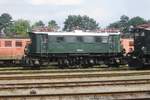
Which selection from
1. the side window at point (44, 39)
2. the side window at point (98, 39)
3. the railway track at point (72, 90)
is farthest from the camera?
the side window at point (98, 39)

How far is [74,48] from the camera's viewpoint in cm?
3394

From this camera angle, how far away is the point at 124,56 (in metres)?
34.4

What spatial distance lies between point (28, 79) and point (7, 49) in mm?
21291

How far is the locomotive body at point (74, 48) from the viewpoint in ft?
109

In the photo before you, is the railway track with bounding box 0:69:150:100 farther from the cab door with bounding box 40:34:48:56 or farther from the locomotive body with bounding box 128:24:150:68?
the cab door with bounding box 40:34:48:56

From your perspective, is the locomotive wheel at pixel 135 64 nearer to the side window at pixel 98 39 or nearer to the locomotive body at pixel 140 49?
the locomotive body at pixel 140 49

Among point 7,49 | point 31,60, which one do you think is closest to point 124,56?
point 31,60

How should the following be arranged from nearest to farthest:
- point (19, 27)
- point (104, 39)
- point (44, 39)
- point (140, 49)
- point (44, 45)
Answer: point (140, 49)
point (44, 45)
point (44, 39)
point (104, 39)
point (19, 27)

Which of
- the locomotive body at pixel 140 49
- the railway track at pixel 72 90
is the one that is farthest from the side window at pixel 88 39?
the railway track at pixel 72 90

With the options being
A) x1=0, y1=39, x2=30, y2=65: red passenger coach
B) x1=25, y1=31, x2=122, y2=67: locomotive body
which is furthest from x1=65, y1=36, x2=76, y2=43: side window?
x1=0, y1=39, x2=30, y2=65: red passenger coach

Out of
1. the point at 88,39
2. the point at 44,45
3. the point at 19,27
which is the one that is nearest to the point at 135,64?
the point at 88,39

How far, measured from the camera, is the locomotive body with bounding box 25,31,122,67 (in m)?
33.3

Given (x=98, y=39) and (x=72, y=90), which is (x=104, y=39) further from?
(x=72, y=90)

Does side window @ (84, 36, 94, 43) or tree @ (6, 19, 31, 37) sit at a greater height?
tree @ (6, 19, 31, 37)
